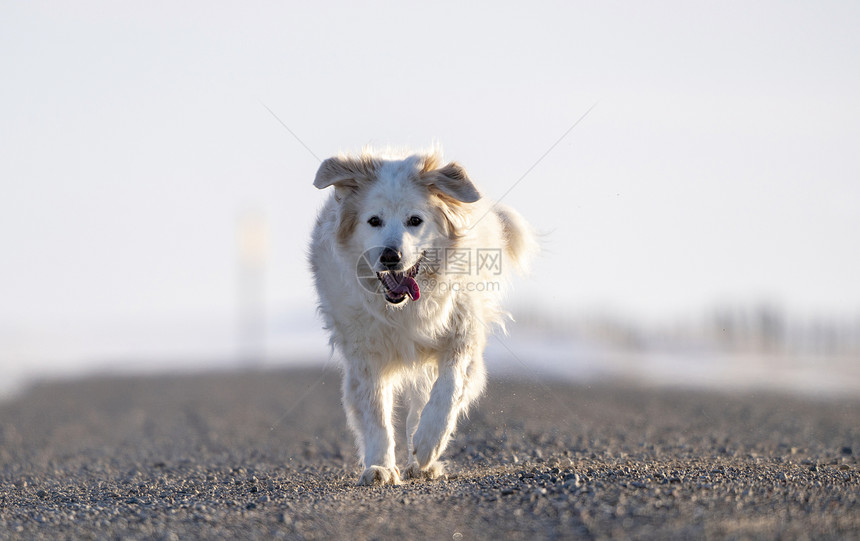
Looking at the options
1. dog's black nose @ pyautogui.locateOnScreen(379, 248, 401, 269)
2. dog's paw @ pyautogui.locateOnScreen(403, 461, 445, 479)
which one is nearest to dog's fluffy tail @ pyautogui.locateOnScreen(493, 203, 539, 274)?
dog's black nose @ pyautogui.locateOnScreen(379, 248, 401, 269)

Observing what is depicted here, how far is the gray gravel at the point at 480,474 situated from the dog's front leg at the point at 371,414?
260 mm

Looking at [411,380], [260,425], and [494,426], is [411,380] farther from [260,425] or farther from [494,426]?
[260,425]

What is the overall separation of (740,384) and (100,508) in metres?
13.1

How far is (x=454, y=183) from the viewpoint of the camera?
6.78 metres

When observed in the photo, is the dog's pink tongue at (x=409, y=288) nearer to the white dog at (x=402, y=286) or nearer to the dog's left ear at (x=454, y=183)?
the white dog at (x=402, y=286)

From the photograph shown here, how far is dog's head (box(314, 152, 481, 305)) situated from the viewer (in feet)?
21.2

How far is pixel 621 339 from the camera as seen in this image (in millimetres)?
25453

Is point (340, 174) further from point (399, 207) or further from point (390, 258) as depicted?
point (390, 258)

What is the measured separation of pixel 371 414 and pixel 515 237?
1.90 meters

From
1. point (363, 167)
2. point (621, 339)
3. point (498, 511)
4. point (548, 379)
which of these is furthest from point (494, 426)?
point (621, 339)

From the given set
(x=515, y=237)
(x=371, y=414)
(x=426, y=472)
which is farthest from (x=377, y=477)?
(x=515, y=237)

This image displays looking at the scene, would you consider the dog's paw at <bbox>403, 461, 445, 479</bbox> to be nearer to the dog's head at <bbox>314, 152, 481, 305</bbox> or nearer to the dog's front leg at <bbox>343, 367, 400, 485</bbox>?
the dog's front leg at <bbox>343, 367, 400, 485</bbox>

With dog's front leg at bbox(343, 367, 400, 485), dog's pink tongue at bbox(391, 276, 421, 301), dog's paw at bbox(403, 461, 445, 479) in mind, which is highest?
dog's pink tongue at bbox(391, 276, 421, 301)

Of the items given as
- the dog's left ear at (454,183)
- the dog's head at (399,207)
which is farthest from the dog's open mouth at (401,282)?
the dog's left ear at (454,183)
